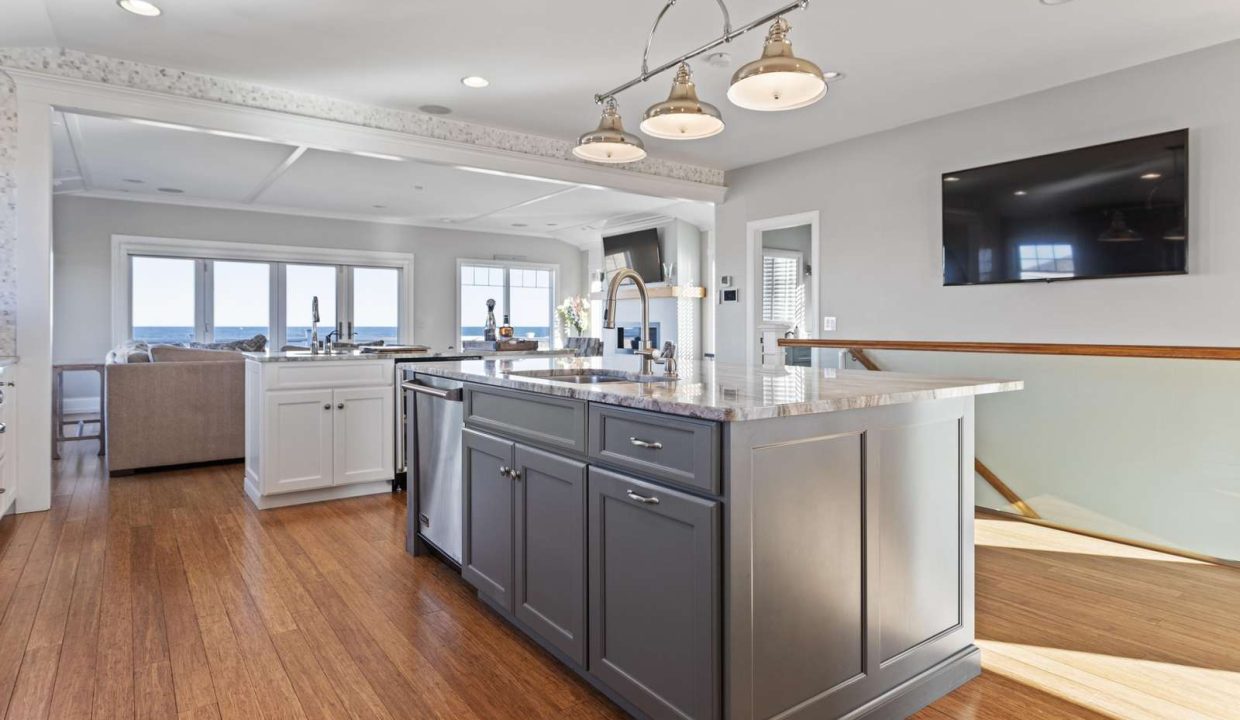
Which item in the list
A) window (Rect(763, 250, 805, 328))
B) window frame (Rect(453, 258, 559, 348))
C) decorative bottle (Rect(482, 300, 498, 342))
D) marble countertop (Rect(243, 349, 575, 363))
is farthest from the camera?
window frame (Rect(453, 258, 559, 348))

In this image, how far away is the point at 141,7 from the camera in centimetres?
302

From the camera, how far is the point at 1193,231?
335cm

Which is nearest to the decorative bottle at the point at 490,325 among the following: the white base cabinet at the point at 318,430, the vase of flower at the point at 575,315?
the white base cabinet at the point at 318,430

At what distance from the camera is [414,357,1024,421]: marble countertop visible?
1490mm

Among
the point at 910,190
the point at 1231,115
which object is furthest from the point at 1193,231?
the point at 910,190

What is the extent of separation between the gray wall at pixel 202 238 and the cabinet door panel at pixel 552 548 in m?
7.25

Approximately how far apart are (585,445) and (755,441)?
1.77 ft

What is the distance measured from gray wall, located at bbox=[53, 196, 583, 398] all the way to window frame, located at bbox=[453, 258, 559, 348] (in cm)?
6

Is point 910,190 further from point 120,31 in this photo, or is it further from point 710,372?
point 120,31

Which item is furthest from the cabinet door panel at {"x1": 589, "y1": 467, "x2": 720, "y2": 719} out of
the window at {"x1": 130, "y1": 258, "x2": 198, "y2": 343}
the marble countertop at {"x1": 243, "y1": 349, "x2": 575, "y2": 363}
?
the window at {"x1": 130, "y1": 258, "x2": 198, "y2": 343}

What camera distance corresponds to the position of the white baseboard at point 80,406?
709cm

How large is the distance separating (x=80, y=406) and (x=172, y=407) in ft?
11.2

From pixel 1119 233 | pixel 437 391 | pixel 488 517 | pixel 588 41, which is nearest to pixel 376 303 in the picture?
pixel 588 41

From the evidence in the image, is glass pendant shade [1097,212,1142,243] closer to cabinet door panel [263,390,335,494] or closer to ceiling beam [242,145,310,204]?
cabinet door panel [263,390,335,494]
